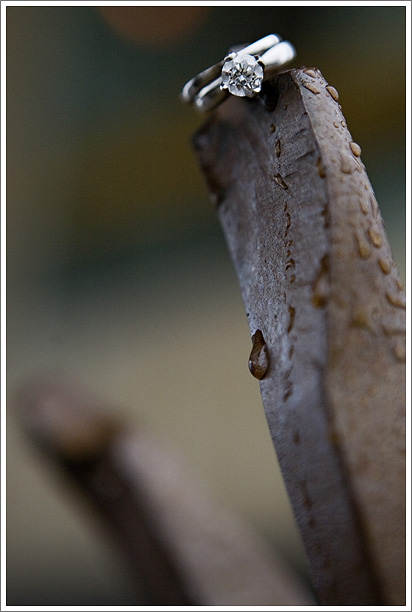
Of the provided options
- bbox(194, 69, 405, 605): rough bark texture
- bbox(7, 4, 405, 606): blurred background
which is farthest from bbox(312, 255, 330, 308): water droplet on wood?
bbox(7, 4, 405, 606): blurred background

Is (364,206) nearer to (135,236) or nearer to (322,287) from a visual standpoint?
(322,287)

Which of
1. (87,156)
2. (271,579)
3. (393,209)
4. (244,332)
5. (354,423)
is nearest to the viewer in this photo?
(354,423)

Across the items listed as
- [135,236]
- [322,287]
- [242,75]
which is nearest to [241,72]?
[242,75]

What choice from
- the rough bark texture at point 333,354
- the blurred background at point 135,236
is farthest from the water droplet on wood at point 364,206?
the blurred background at point 135,236

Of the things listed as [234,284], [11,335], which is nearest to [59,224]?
[11,335]

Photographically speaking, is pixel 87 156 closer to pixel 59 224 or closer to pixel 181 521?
pixel 59 224
